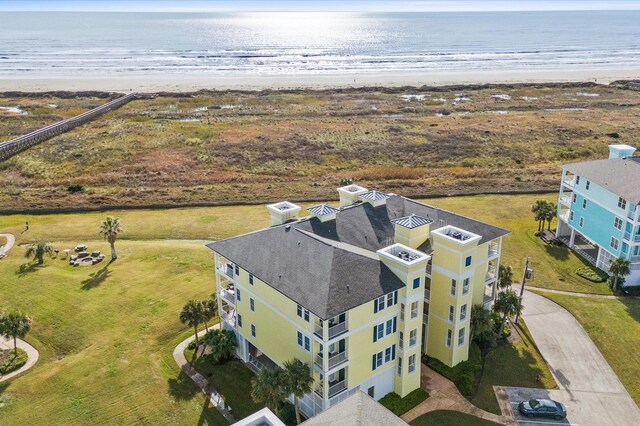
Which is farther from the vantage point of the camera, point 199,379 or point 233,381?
point 199,379

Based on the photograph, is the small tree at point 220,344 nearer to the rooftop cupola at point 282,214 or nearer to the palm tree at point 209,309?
the palm tree at point 209,309

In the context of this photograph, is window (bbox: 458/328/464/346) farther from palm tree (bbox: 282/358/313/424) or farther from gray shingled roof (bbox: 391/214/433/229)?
palm tree (bbox: 282/358/313/424)

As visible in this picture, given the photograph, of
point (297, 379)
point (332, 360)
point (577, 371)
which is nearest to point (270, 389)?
point (297, 379)

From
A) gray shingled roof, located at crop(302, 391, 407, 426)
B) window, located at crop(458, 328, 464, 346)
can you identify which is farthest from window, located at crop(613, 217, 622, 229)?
gray shingled roof, located at crop(302, 391, 407, 426)

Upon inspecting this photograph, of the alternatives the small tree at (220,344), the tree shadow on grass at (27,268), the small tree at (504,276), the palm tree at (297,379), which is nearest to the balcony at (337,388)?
the palm tree at (297,379)

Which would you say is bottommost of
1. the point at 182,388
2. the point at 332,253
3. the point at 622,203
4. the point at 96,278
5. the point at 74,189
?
the point at 182,388

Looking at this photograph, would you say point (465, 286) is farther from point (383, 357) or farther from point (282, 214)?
point (282, 214)
